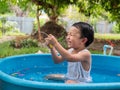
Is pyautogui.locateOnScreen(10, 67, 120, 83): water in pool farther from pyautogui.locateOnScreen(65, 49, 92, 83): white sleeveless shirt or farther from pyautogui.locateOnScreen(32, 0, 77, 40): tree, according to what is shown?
pyautogui.locateOnScreen(32, 0, 77, 40): tree

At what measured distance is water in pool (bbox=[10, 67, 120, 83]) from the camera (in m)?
3.97

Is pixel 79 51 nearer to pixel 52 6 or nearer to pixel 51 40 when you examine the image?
pixel 51 40

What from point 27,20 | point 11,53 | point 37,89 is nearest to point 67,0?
point 11,53

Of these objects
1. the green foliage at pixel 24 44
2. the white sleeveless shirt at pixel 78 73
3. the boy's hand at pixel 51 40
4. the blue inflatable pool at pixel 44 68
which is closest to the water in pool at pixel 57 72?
the blue inflatable pool at pixel 44 68

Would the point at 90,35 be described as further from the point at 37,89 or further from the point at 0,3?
the point at 0,3

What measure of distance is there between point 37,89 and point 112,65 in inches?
80.9

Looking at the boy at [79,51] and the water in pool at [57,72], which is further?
the water in pool at [57,72]

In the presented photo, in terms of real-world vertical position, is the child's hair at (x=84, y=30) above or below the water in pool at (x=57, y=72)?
above

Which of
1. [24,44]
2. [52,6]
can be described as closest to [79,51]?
[24,44]

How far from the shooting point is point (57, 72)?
427 centimetres

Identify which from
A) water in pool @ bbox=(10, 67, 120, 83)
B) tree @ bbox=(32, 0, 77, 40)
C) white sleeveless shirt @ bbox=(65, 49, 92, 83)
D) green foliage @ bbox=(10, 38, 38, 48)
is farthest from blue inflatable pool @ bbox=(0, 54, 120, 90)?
tree @ bbox=(32, 0, 77, 40)

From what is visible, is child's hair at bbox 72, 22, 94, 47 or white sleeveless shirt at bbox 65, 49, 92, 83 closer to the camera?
child's hair at bbox 72, 22, 94, 47

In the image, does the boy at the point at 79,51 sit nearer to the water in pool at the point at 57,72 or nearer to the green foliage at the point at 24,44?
the water in pool at the point at 57,72

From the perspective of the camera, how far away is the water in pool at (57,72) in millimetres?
3972
